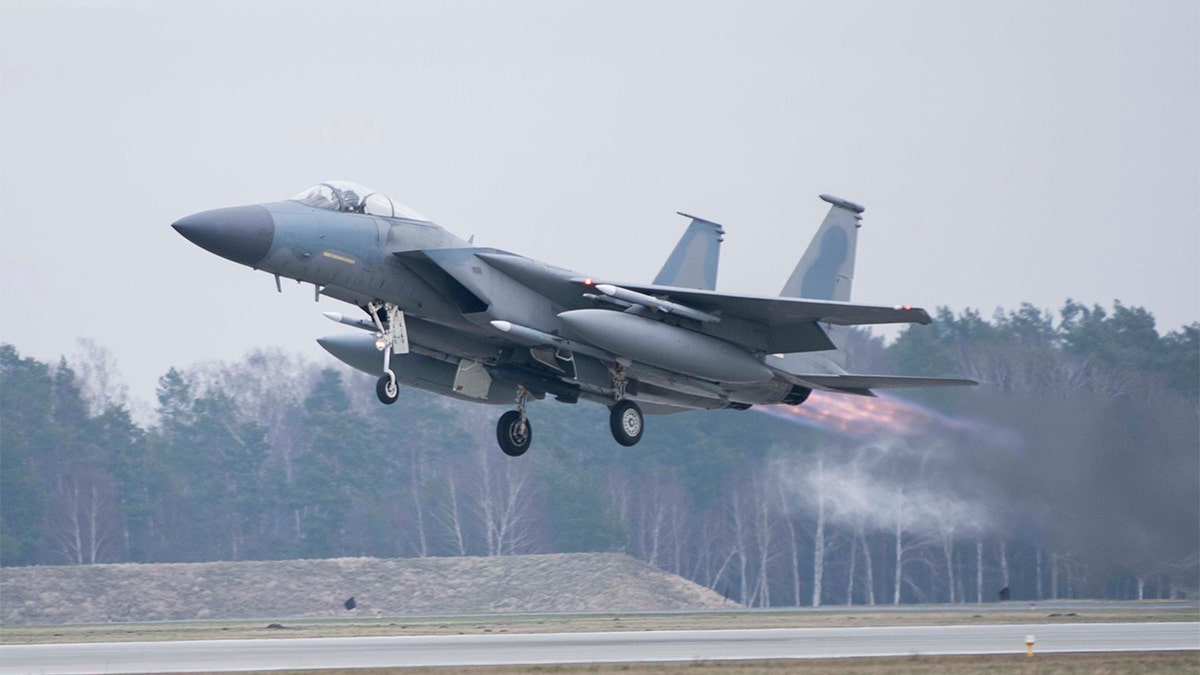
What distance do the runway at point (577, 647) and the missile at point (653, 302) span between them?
163 inches

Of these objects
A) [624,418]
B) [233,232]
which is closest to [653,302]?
[624,418]

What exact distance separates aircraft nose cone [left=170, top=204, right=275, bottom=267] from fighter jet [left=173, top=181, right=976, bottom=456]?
16mm

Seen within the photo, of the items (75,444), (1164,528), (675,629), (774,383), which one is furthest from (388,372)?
Answer: (75,444)

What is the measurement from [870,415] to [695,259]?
713 centimetres

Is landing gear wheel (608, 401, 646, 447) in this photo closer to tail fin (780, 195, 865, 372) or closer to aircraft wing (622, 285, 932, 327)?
aircraft wing (622, 285, 932, 327)

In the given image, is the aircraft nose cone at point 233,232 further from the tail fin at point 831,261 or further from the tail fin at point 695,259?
the tail fin at point 831,261

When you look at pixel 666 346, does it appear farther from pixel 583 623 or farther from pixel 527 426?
pixel 583 623

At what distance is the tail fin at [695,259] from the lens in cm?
2161

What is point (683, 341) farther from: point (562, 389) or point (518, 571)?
point (518, 571)

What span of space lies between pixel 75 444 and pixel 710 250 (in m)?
29.3

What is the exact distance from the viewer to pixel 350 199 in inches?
701

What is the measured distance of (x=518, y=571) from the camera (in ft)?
111

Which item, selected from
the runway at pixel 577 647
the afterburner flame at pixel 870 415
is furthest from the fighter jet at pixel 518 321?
the afterburner flame at pixel 870 415

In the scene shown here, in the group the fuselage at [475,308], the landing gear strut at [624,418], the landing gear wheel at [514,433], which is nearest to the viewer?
the fuselage at [475,308]
